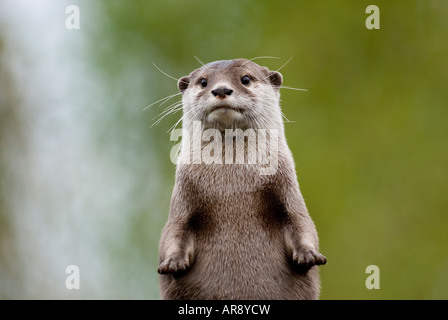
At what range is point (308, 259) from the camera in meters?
6.39

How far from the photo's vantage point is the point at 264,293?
6.55m

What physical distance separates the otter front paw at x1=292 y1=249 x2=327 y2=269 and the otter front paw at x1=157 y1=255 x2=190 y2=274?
3.00 feet

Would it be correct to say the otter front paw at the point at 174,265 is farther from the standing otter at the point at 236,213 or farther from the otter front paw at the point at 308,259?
the otter front paw at the point at 308,259

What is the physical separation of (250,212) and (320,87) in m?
12.8

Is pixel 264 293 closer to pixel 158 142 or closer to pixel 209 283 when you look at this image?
pixel 209 283

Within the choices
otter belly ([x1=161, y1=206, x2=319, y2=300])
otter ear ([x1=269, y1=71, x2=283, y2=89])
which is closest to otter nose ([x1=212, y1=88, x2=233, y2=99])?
otter ear ([x1=269, y1=71, x2=283, y2=89])

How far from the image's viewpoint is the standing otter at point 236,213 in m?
6.62

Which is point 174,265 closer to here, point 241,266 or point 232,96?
point 241,266

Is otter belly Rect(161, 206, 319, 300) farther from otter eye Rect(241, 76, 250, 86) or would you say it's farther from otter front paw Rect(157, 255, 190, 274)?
otter eye Rect(241, 76, 250, 86)

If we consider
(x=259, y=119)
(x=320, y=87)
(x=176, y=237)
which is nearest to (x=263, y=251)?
(x=176, y=237)

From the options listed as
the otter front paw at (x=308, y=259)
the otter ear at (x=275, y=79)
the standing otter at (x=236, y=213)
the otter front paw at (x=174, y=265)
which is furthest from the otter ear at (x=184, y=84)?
the otter front paw at (x=308, y=259)

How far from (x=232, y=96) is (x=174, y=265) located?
5.32 feet

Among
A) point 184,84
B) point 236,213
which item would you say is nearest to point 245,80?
point 184,84

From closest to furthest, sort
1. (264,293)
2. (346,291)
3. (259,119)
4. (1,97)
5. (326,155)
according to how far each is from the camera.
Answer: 1. (264,293)
2. (259,119)
3. (346,291)
4. (326,155)
5. (1,97)
